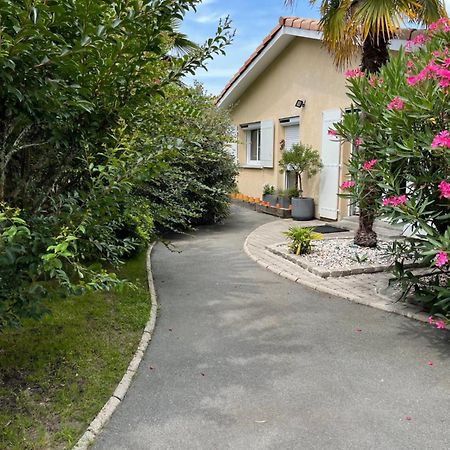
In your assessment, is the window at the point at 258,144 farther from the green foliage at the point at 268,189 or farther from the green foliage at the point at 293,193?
the green foliage at the point at 293,193

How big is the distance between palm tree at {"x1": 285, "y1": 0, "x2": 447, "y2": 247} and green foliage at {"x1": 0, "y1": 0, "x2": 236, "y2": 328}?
4222mm

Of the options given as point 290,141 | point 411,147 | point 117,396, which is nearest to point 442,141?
point 411,147

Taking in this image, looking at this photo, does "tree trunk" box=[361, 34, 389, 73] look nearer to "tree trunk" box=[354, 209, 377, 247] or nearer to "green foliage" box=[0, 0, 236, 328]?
"tree trunk" box=[354, 209, 377, 247]

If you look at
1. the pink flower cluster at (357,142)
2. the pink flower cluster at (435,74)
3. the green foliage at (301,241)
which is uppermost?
the pink flower cluster at (435,74)

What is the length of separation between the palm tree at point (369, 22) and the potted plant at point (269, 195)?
602cm

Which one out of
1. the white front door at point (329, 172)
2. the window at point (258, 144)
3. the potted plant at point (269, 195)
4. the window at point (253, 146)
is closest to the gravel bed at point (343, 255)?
the white front door at point (329, 172)

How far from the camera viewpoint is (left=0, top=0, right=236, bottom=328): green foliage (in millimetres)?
2270

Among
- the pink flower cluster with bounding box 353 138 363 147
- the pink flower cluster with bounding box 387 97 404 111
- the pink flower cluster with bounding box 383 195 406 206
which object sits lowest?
the pink flower cluster with bounding box 383 195 406 206

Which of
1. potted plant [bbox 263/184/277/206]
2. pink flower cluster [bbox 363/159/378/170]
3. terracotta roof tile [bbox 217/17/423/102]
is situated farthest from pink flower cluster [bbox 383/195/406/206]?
potted plant [bbox 263/184/277/206]

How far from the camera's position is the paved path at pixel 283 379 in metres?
2.90

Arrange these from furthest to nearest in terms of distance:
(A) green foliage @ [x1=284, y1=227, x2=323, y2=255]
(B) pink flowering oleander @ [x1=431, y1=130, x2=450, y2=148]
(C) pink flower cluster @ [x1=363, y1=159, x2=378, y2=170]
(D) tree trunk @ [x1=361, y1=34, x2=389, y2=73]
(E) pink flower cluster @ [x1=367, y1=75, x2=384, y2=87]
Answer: (A) green foliage @ [x1=284, y1=227, x2=323, y2=255] < (D) tree trunk @ [x1=361, y1=34, x2=389, y2=73] < (E) pink flower cluster @ [x1=367, y1=75, x2=384, y2=87] < (C) pink flower cluster @ [x1=363, y1=159, x2=378, y2=170] < (B) pink flowering oleander @ [x1=431, y1=130, x2=450, y2=148]

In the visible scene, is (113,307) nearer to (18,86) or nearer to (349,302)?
(349,302)

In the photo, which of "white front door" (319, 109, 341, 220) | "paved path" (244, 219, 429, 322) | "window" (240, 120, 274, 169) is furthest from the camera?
"window" (240, 120, 274, 169)

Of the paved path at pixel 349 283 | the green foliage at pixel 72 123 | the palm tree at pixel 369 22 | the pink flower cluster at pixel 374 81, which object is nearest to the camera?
the green foliage at pixel 72 123
